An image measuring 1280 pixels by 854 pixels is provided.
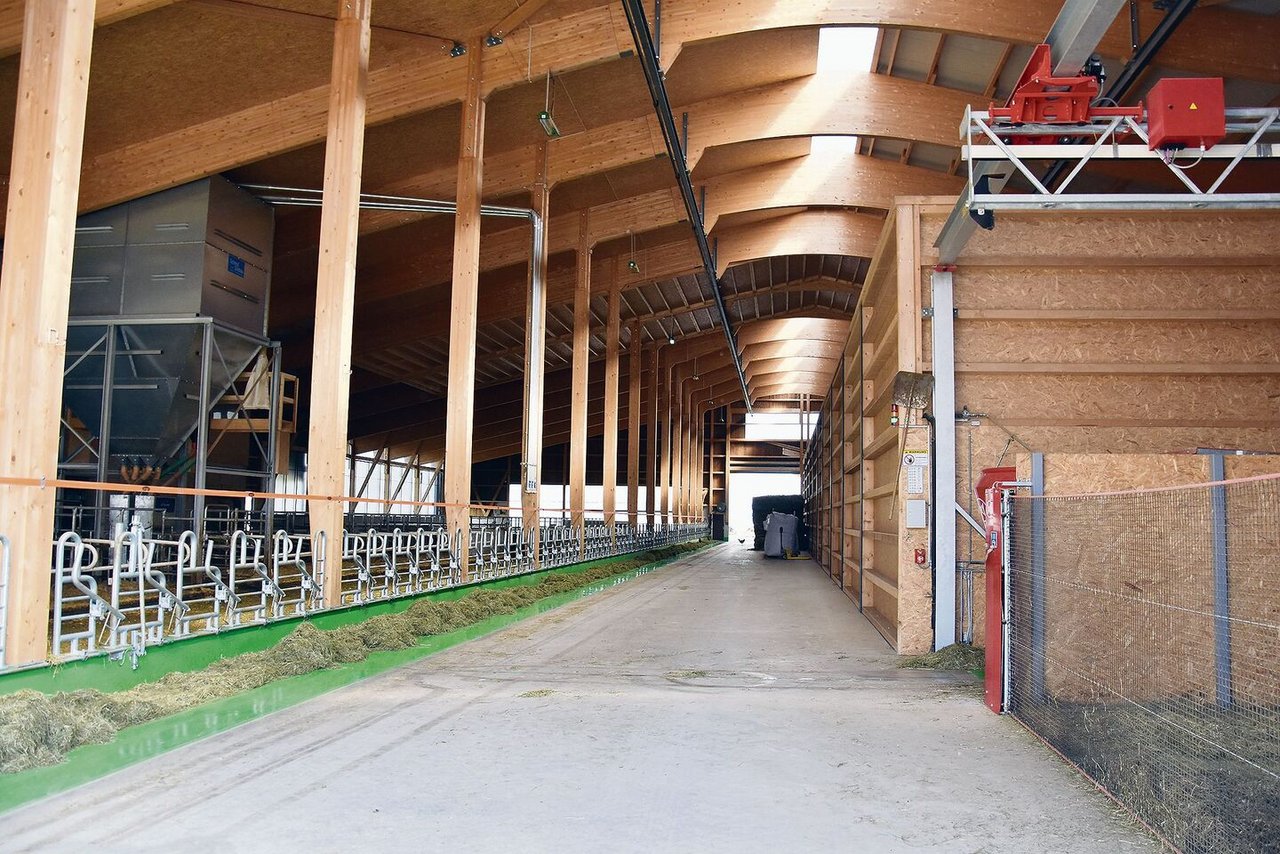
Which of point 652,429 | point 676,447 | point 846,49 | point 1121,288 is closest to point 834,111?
point 846,49

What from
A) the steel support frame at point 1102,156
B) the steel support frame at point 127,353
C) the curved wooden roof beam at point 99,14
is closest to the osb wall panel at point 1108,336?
the steel support frame at point 1102,156

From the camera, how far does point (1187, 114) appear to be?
7621mm

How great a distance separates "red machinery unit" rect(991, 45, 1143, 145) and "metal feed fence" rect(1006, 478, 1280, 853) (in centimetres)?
337

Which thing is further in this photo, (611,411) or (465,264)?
(611,411)

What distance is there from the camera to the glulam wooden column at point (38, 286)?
5.66 metres

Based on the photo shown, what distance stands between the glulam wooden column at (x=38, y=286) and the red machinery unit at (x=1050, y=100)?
688 centimetres

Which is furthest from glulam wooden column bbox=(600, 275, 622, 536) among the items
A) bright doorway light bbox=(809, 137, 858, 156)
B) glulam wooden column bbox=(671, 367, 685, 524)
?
glulam wooden column bbox=(671, 367, 685, 524)

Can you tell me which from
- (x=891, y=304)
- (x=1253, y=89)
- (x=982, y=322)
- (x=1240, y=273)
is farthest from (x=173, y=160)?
(x=1253, y=89)

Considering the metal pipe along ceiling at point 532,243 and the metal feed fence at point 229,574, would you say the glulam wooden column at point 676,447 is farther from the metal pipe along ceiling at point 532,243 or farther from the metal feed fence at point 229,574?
the metal pipe along ceiling at point 532,243

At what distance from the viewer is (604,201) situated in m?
21.9

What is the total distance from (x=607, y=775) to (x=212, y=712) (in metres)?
2.68

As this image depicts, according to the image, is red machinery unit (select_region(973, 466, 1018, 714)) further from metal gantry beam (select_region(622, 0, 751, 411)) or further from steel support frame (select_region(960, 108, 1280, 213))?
metal gantry beam (select_region(622, 0, 751, 411))

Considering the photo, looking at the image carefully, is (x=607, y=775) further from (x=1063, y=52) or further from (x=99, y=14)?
(x=99, y=14)

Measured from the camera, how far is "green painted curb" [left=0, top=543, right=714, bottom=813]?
14.8ft
